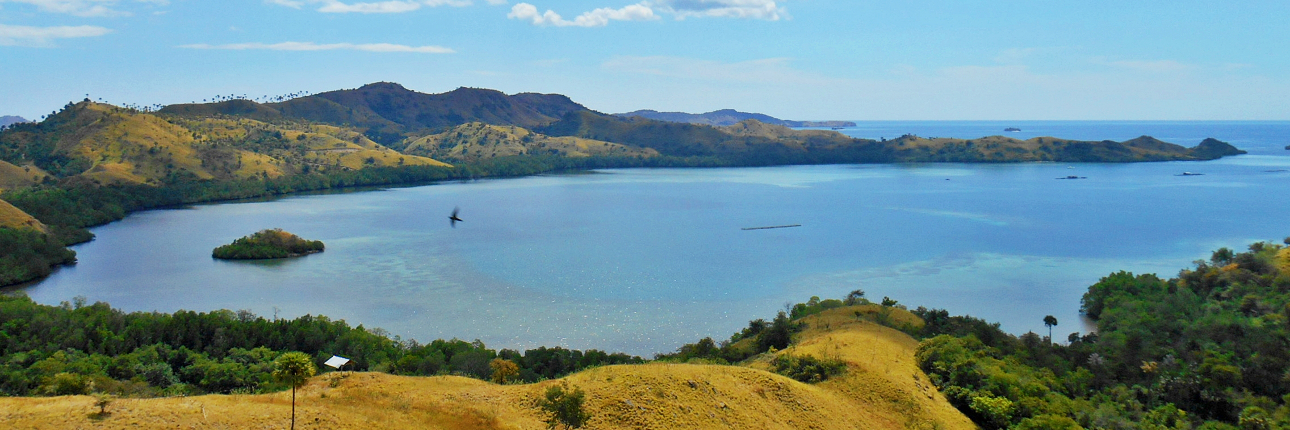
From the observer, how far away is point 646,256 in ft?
278

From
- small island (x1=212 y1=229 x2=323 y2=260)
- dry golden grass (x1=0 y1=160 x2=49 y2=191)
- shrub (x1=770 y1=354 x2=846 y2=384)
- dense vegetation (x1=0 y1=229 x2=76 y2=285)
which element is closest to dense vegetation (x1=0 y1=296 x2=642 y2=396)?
shrub (x1=770 y1=354 x2=846 y2=384)

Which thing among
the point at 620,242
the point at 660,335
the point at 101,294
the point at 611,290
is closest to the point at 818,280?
the point at 611,290

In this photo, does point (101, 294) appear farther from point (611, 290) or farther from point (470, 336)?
point (611, 290)

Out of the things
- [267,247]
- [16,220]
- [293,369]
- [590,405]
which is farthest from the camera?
[16,220]

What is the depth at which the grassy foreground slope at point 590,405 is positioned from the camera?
883 inches

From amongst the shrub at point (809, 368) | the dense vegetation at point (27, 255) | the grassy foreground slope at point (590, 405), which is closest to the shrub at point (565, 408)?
the grassy foreground slope at point (590, 405)

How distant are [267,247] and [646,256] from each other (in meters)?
39.5

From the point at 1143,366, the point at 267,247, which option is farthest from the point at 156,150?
the point at 1143,366

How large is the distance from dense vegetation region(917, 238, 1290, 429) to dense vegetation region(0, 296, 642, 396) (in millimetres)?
17544

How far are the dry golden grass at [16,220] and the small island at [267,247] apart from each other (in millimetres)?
21490

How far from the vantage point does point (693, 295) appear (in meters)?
66.0

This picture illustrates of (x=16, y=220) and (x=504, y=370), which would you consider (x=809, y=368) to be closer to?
(x=504, y=370)

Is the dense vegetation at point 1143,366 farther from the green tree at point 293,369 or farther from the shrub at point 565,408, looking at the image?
the green tree at point 293,369

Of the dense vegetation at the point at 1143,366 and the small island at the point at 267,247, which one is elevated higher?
the small island at the point at 267,247
